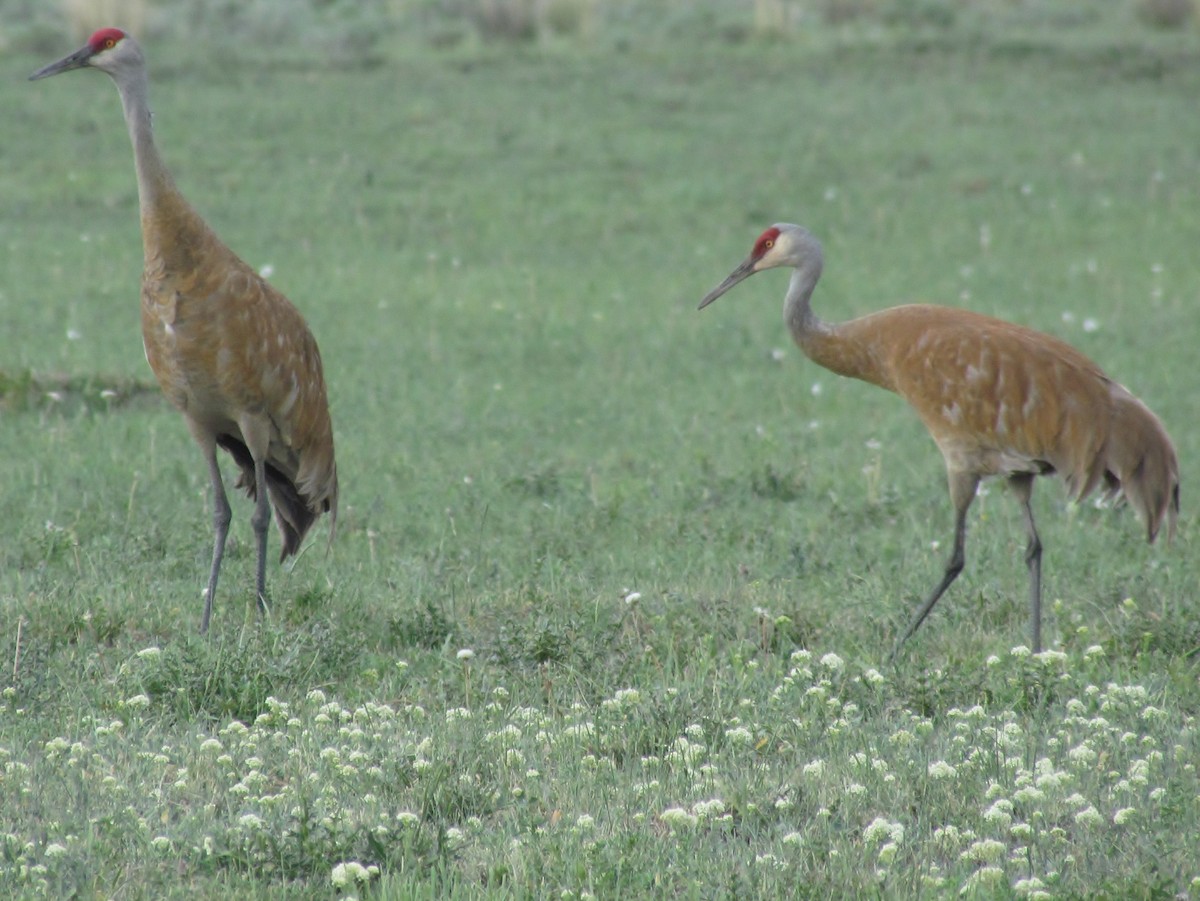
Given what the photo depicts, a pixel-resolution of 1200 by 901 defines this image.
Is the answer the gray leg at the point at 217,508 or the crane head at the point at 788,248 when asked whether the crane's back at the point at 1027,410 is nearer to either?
the crane head at the point at 788,248

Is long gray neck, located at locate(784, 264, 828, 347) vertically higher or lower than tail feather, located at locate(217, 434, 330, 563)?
higher

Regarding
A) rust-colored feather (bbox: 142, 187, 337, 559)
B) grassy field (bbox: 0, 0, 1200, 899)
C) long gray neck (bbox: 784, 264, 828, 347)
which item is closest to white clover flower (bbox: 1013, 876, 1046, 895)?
grassy field (bbox: 0, 0, 1200, 899)

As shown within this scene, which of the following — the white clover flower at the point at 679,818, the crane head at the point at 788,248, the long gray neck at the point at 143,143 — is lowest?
the white clover flower at the point at 679,818

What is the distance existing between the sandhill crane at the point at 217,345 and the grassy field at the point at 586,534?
469 millimetres

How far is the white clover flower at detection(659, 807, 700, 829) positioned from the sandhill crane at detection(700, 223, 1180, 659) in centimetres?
207

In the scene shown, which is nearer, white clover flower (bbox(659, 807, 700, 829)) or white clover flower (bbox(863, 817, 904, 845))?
white clover flower (bbox(863, 817, 904, 845))

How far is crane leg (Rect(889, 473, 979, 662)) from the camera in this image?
6.28 metres

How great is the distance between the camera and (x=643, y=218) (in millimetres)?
14156

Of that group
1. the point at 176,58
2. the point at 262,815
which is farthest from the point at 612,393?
the point at 176,58

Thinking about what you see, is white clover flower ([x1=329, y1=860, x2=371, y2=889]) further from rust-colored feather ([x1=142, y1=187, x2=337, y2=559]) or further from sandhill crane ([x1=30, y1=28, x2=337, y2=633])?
rust-colored feather ([x1=142, y1=187, x2=337, y2=559])

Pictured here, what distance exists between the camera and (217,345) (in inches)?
245

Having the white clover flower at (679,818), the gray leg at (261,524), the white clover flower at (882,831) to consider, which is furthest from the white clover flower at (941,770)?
the gray leg at (261,524)

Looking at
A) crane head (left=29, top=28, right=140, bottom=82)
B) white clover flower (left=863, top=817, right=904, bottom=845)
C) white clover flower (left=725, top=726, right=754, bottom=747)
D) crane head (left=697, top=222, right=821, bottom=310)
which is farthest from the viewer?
crane head (left=697, top=222, right=821, bottom=310)

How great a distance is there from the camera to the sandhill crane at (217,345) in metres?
6.21
